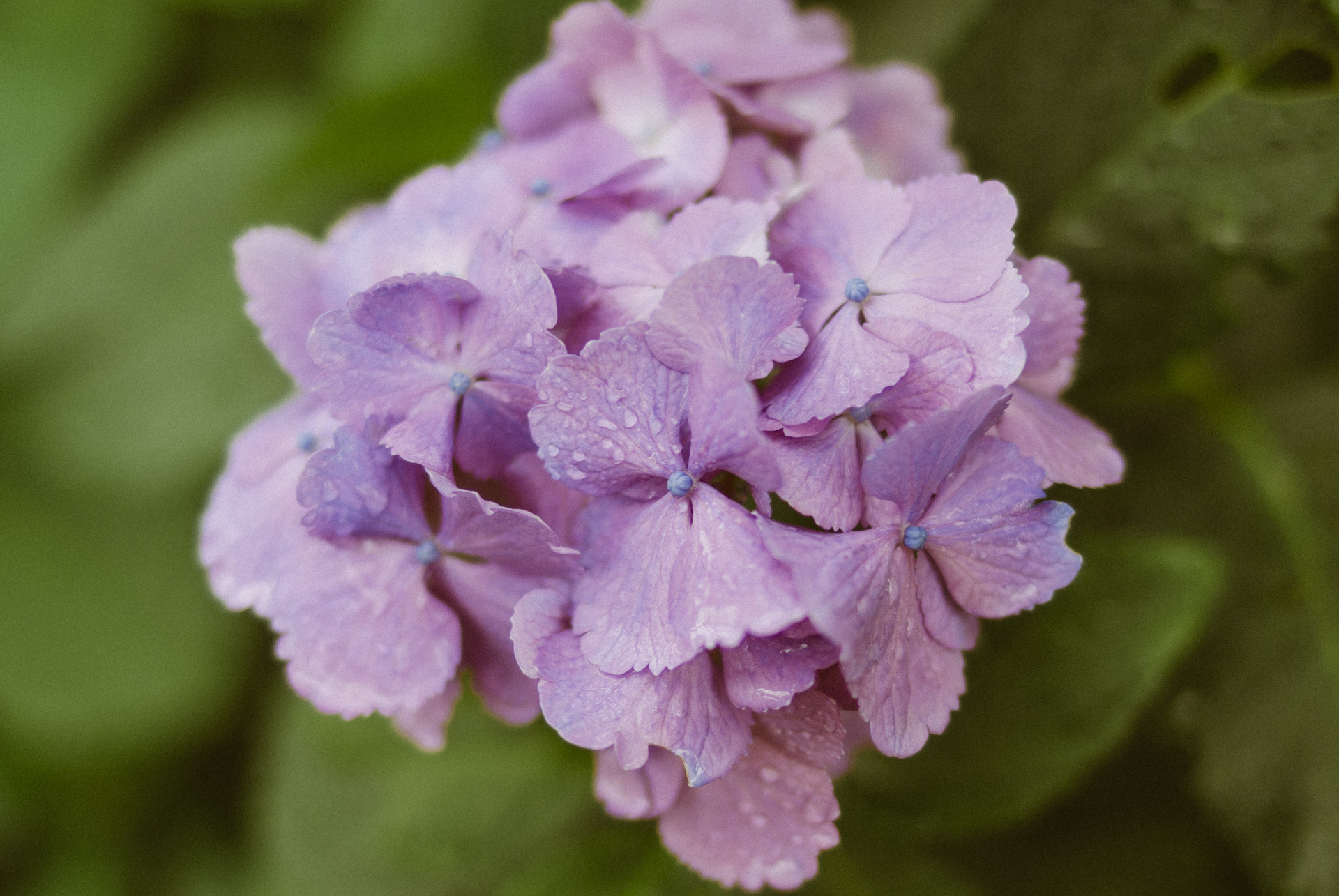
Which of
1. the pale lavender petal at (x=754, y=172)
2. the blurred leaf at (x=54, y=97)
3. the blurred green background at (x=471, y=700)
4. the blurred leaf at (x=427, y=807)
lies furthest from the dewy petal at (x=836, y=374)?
the blurred leaf at (x=54, y=97)

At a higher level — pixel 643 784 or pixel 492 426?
pixel 492 426

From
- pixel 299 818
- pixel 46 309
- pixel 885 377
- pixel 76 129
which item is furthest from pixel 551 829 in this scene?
pixel 76 129

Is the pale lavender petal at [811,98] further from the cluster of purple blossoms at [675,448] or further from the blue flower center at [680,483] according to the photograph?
the blue flower center at [680,483]

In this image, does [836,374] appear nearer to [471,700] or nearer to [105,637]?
[471,700]

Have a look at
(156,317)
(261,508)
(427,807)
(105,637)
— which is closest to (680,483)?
(261,508)

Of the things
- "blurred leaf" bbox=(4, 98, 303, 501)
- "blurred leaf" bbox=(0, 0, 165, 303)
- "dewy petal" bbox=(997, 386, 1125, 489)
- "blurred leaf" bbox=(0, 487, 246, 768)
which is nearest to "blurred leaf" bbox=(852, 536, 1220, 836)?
Result: "dewy petal" bbox=(997, 386, 1125, 489)

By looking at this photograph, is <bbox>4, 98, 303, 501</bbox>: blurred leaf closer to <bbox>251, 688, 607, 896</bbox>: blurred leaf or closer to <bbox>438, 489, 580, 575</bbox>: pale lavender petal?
<bbox>251, 688, 607, 896</bbox>: blurred leaf

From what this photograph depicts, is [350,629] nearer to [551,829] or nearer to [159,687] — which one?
[551,829]
